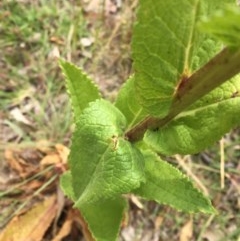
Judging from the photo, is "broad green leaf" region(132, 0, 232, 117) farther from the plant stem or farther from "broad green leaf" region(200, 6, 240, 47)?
"broad green leaf" region(200, 6, 240, 47)

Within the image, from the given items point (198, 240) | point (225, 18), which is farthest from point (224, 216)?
point (225, 18)

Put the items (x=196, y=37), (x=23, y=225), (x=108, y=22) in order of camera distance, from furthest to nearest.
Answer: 1. (x=108, y=22)
2. (x=23, y=225)
3. (x=196, y=37)

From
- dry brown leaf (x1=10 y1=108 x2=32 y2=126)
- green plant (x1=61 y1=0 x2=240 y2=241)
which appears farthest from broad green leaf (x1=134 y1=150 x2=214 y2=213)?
dry brown leaf (x1=10 y1=108 x2=32 y2=126)

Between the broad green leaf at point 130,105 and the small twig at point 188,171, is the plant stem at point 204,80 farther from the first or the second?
the small twig at point 188,171

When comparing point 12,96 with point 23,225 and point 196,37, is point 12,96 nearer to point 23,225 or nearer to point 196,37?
point 23,225

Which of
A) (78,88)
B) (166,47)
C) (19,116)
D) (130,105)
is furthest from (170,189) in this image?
(19,116)

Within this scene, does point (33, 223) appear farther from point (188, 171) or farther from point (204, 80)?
point (204, 80)

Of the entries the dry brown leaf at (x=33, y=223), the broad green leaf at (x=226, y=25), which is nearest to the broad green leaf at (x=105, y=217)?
the dry brown leaf at (x=33, y=223)
